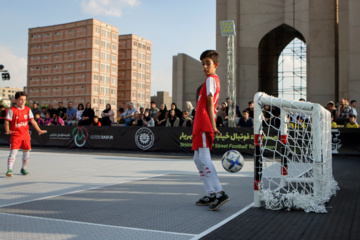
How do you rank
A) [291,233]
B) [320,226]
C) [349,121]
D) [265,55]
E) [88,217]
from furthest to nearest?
[265,55] < [349,121] < [88,217] < [320,226] < [291,233]

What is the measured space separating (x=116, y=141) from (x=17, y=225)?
518 inches

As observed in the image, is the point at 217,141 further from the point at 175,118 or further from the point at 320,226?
the point at 320,226

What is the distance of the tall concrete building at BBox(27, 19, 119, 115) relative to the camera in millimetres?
106875

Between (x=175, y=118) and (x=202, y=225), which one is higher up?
(x=175, y=118)

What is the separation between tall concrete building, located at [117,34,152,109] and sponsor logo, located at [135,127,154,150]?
108m

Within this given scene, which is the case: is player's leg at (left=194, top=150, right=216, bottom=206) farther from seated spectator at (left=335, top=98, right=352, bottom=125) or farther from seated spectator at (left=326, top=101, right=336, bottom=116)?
seated spectator at (left=335, top=98, right=352, bottom=125)

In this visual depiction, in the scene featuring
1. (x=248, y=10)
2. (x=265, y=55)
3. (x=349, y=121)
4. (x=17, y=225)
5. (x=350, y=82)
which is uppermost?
(x=248, y=10)

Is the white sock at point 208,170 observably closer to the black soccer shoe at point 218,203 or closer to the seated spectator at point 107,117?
the black soccer shoe at point 218,203

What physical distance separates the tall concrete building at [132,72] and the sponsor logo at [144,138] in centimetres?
10769

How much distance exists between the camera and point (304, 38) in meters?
28.5

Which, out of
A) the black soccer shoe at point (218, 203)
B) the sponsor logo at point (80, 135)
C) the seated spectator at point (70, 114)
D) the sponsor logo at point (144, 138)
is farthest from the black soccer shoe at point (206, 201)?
the seated spectator at point (70, 114)

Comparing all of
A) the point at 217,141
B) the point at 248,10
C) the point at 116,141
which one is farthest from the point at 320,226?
the point at 248,10

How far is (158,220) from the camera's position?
14.7 feet

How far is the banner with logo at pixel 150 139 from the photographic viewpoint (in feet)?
47.4
